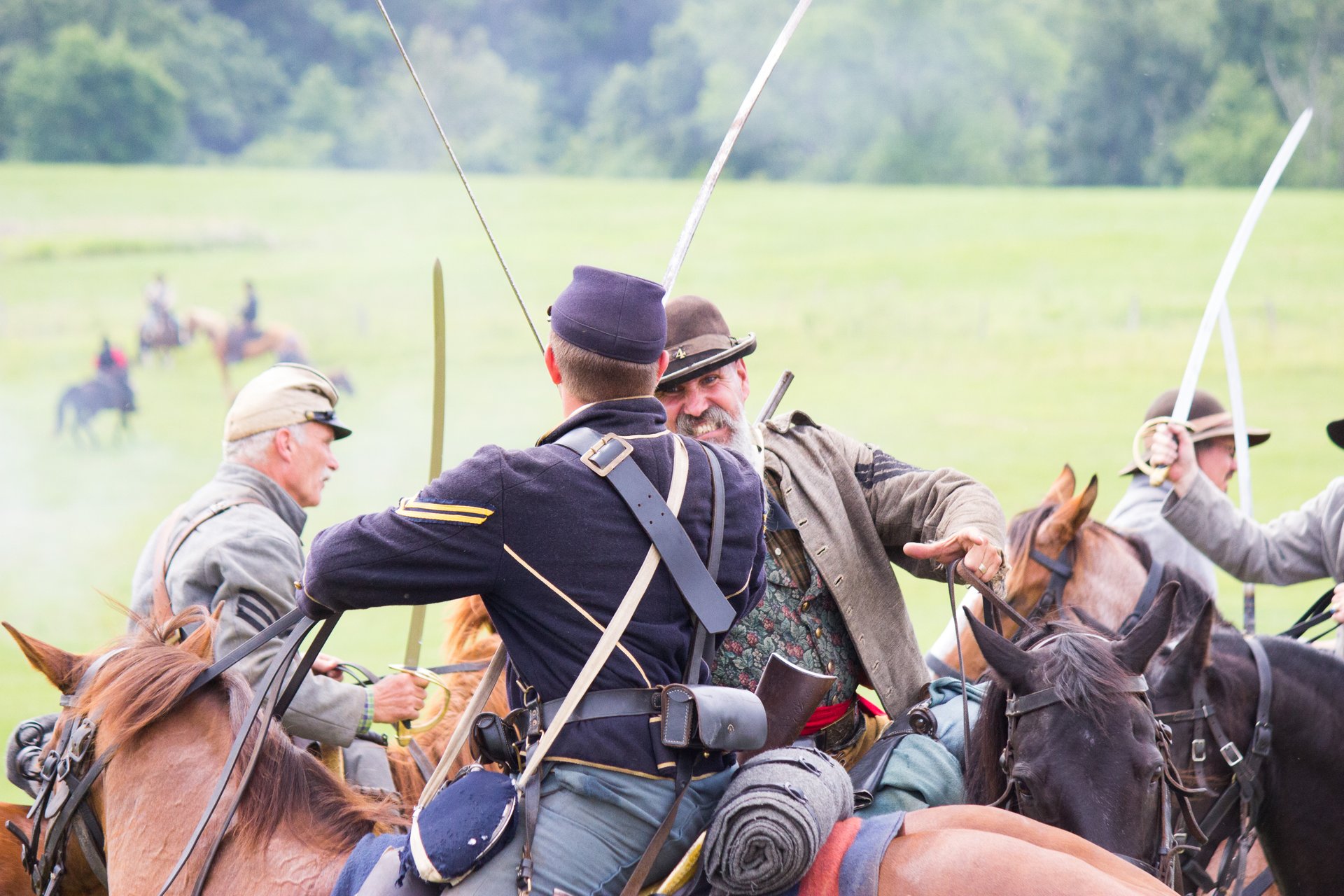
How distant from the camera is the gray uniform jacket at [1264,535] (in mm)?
4582

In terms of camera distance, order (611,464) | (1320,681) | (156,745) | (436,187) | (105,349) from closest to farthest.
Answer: (611,464) < (156,745) < (1320,681) < (105,349) < (436,187)

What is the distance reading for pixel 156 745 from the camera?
9.39 feet

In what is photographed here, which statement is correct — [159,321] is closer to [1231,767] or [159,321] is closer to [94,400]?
[94,400]

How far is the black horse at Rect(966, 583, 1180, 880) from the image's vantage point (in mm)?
2561

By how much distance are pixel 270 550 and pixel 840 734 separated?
77.1 inches

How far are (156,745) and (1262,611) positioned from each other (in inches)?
483

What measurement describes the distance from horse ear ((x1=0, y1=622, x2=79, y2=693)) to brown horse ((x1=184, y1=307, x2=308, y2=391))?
687 inches

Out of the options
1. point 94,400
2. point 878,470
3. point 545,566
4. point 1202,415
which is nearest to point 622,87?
point 94,400

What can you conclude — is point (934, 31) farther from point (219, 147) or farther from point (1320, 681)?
point (1320, 681)

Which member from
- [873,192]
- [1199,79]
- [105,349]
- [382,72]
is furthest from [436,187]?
[1199,79]

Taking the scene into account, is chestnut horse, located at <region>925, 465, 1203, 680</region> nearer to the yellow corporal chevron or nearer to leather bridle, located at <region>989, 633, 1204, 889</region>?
leather bridle, located at <region>989, 633, 1204, 889</region>

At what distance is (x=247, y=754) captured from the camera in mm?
2809

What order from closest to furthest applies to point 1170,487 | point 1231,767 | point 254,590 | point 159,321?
point 1231,767 → point 254,590 → point 1170,487 → point 159,321

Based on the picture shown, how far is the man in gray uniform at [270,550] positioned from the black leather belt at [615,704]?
1.90 meters
